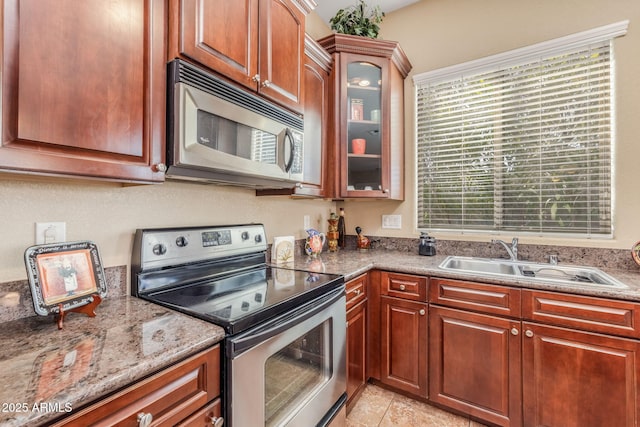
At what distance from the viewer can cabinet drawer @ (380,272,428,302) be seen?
5.79 ft

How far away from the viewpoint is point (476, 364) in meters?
1.62

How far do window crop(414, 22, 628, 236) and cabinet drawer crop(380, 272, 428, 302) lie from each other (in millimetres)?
726

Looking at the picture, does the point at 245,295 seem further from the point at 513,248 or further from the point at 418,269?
the point at 513,248

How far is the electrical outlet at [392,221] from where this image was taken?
2.46m

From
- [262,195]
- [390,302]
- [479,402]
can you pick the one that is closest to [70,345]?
[262,195]

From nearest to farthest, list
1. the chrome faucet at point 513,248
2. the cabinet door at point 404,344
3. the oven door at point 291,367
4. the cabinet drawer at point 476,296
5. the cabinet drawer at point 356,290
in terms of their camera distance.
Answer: the oven door at point 291,367 → the cabinet drawer at point 476,296 → the cabinet drawer at point 356,290 → the cabinet door at point 404,344 → the chrome faucet at point 513,248

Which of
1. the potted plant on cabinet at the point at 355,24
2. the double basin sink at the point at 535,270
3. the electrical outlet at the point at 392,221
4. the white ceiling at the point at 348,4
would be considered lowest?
the double basin sink at the point at 535,270

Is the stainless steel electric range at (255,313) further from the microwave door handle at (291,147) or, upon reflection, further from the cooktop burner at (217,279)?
the microwave door handle at (291,147)

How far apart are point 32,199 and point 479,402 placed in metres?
2.23

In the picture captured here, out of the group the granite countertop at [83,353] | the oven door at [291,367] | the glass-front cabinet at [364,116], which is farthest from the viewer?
the glass-front cabinet at [364,116]

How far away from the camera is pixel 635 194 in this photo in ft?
5.66

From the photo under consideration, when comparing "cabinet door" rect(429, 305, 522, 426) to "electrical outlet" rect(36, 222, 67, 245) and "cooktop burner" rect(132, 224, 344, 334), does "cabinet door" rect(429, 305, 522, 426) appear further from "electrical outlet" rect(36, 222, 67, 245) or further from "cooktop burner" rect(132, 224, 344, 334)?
"electrical outlet" rect(36, 222, 67, 245)

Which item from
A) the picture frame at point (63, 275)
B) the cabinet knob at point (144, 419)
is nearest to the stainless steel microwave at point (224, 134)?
the picture frame at point (63, 275)

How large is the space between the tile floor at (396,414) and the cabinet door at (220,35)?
6.23 ft
